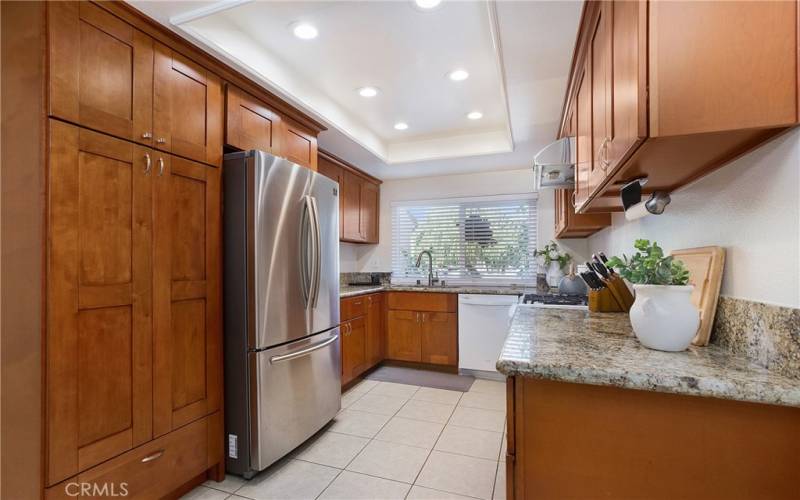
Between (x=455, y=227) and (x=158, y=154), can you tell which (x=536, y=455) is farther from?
(x=455, y=227)

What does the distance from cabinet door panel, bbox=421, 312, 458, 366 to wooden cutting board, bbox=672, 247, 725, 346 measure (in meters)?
2.71

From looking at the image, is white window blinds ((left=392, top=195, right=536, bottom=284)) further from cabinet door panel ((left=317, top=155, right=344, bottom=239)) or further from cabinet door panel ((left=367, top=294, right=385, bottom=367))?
cabinet door panel ((left=317, top=155, right=344, bottom=239))

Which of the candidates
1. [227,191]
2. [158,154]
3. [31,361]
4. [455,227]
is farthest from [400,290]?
[31,361]

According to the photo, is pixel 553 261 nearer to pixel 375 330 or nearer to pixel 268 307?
pixel 375 330

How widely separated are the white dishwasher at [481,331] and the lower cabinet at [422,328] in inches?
3.7

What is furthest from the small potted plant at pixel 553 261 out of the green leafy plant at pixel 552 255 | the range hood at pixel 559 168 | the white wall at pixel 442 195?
the range hood at pixel 559 168

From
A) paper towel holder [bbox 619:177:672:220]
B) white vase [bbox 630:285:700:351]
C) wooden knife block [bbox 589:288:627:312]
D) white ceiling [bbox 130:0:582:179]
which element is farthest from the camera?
wooden knife block [bbox 589:288:627:312]

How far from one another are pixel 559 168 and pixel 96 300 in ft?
8.05

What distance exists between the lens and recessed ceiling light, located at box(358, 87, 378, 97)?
106 inches

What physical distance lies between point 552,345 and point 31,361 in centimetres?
183

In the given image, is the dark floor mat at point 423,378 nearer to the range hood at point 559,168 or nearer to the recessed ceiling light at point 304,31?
the range hood at point 559,168

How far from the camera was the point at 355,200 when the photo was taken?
4.16 m

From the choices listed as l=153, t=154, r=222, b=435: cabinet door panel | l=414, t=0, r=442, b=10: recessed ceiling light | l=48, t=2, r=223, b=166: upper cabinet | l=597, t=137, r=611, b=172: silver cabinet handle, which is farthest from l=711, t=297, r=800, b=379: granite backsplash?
l=48, t=2, r=223, b=166: upper cabinet

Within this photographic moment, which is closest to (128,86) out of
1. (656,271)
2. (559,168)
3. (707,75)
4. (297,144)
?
(297,144)
